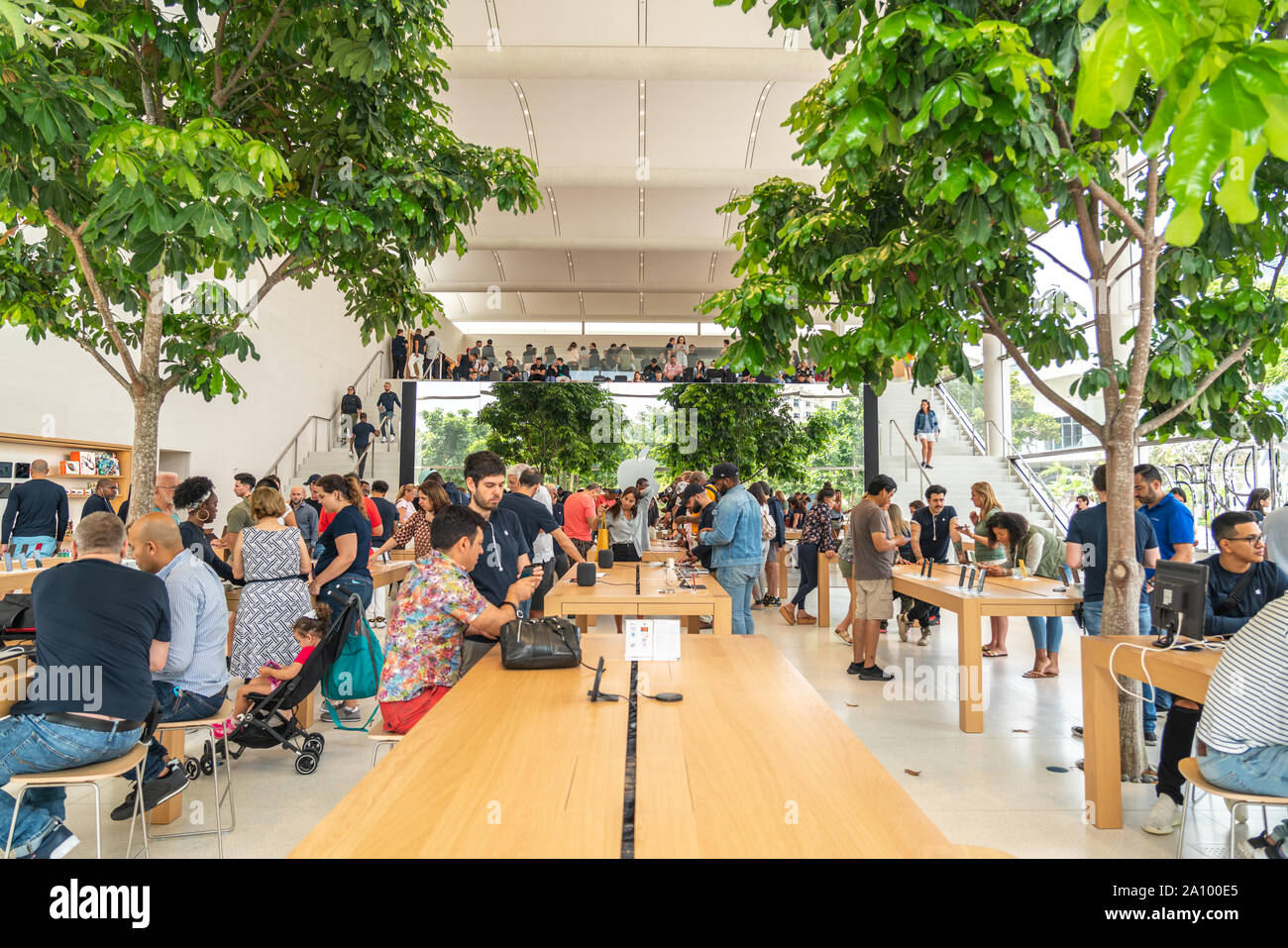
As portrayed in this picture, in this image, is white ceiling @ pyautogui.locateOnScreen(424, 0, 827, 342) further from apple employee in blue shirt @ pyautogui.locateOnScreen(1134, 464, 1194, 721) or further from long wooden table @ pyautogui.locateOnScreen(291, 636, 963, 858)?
long wooden table @ pyautogui.locateOnScreen(291, 636, 963, 858)

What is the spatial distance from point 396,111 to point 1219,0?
5.28 meters

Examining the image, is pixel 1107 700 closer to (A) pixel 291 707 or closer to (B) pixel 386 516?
(A) pixel 291 707

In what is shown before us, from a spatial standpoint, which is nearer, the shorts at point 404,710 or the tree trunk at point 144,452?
the shorts at point 404,710

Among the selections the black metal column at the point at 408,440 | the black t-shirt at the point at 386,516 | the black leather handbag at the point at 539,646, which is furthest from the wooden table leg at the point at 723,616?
the black metal column at the point at 408,440

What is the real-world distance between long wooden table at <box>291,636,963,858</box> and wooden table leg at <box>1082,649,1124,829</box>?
174 centimetres

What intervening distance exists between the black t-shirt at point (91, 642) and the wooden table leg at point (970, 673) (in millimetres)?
4319

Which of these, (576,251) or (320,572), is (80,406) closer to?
(320,572)

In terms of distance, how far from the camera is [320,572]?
5.23 metres

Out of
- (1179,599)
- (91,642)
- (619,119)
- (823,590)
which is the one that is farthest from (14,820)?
(619,119)

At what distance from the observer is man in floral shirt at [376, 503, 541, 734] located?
3.05 metres

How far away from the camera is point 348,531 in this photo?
5117mm

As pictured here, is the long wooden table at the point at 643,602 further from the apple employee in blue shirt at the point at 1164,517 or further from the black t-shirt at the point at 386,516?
the black t-shirt at the point at 386,516

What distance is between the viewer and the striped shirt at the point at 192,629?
11.0 ft

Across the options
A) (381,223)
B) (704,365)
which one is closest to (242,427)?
(704,365)
